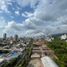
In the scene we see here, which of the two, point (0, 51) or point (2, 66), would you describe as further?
point (0, 51)

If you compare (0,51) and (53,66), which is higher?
(0,51)

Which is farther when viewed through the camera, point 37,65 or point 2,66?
point 37,65

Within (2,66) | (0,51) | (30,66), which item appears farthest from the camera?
(0,51)

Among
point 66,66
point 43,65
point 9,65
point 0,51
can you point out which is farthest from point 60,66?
point 0,51

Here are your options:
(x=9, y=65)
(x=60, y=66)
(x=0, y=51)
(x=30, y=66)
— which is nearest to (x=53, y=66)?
(x=60, y=66)

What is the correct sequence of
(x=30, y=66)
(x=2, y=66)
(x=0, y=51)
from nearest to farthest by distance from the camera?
(x=2, y=66) < (x=30, y=66) < (x=0, y=51)

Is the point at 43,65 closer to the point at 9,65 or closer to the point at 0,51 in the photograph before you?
the point at 9,65

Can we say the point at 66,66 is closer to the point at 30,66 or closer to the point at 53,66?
the point at 53,66

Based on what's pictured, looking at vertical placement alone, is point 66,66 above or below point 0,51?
below
